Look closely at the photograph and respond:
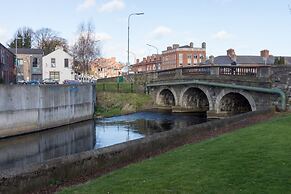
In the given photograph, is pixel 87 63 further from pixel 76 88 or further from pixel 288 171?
pixel 288 171

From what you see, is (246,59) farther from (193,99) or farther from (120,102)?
(120,102)

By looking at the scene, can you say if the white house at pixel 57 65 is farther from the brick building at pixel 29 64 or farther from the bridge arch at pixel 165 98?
the bridge arch at pixel 165 98

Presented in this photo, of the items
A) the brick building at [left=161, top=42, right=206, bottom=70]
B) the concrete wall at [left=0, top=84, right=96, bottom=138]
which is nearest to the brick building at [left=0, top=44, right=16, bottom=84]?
the concrete wall at [left=0, top=84, right=96, bottom=138]

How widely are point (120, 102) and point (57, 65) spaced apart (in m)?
23.5

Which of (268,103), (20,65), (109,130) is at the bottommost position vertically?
(109,130)

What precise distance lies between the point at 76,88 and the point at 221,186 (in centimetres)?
3334

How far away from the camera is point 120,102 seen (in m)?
52.1

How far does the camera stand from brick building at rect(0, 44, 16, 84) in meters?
45.4

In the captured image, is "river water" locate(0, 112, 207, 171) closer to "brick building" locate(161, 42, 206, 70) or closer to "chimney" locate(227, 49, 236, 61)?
"chimney" locate(227, 49, 236, 61)

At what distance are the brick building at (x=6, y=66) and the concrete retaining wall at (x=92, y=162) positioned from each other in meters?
30.7

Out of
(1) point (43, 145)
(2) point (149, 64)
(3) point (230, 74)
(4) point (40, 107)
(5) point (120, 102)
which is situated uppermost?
(2) point (149, 64)

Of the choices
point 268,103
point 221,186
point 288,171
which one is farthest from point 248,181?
point 268,103

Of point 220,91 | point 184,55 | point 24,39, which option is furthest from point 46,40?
point 220,91

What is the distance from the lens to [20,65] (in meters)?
68.3
